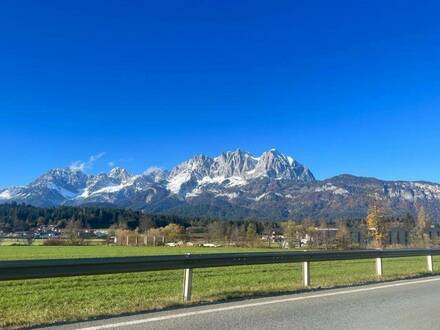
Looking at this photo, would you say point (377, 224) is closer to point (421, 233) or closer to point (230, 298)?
point (421, 233)

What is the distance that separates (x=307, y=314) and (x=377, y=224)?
92243 millimetres

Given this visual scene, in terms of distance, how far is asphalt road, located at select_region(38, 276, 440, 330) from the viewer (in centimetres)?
861

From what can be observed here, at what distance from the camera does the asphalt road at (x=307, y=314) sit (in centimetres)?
861

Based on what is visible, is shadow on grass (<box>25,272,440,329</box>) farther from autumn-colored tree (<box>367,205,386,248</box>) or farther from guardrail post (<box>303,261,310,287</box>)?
autumn-colored tree (<box>367,205,386,248</box>)

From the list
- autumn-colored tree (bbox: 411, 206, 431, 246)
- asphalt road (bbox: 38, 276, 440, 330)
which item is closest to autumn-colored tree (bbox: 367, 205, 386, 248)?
autumn-colored tree (bbox: 411, 206, 431, 246)

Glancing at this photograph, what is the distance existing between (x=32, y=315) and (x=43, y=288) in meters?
8.85

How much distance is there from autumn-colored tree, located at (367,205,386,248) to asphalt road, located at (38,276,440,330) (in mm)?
87289


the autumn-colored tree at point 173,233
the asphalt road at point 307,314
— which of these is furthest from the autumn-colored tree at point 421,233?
the asphalt road at point 307,314

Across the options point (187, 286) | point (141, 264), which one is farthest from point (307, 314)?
point (141, 264)

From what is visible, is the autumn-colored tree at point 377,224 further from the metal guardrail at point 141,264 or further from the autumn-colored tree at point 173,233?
the metal guardrail at point 141,264

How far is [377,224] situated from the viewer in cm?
9775

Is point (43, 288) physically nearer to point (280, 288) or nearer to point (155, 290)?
point (155, 290)

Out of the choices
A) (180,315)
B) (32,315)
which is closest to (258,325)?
(180,315)

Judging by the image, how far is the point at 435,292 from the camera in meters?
13.4
